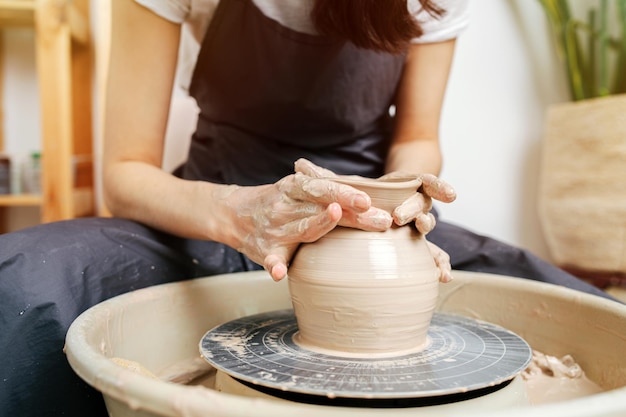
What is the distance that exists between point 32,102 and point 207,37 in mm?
1479

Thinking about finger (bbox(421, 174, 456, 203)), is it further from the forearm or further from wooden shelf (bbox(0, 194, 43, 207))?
wooden shelf (bbox(0, 194, 43, 207))

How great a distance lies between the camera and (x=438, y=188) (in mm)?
769

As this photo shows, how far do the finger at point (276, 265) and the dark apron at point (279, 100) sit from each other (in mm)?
571

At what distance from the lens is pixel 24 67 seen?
2.41 meters

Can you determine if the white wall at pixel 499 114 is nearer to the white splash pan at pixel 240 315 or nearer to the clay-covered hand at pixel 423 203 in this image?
the white splash pan at pixel 240 315

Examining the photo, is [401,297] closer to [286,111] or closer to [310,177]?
[310,177]

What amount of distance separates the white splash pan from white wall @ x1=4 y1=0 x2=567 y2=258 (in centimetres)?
126

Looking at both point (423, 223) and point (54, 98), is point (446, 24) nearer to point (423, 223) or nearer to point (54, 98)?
point (423, 223)

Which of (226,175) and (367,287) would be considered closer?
(367,287)

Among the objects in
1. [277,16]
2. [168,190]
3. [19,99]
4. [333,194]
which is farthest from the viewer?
[19,99]

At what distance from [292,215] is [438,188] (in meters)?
0.19

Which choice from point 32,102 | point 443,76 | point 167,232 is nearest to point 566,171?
point 443,76

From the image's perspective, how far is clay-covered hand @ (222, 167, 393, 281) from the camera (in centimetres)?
71

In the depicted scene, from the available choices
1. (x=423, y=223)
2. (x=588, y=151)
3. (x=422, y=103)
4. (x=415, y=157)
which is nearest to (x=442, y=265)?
(x=423, y=223)
